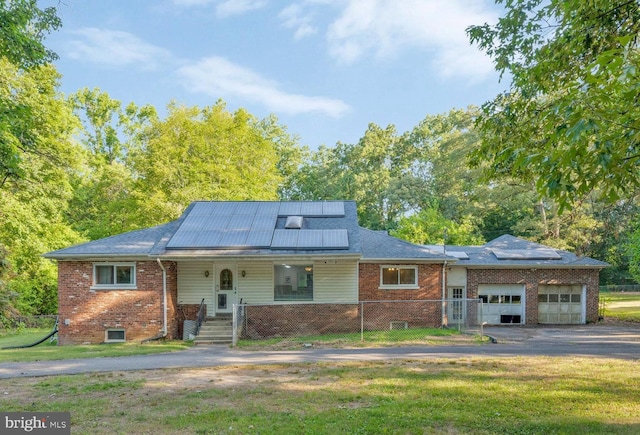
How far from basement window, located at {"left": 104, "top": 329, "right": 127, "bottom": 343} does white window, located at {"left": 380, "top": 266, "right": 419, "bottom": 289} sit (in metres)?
10.0

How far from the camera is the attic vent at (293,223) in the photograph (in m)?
16.7

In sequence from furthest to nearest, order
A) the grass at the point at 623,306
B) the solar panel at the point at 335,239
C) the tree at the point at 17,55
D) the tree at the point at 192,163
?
1. the tree at the point at 192,163
2. the grass at the point at 623,306
3. the solar panel at the point at 335,239
4. the tree at the point at 17,55

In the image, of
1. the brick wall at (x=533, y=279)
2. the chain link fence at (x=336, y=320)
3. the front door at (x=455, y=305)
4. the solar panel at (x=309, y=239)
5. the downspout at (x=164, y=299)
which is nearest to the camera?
the downspout at (x=164, y=299)

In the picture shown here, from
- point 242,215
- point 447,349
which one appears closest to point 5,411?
point 447,349

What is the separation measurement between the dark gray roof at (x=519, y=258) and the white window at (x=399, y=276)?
167 inches

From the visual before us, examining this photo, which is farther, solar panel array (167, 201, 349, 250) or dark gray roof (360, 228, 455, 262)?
dark gray roof (360, 228, 455, 262)

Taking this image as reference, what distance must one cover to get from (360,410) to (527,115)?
6306mm

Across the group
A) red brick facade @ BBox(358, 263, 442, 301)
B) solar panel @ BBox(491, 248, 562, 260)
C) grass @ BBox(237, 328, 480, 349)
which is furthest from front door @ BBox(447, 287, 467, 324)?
grass @ BBox(237, 328, 480, 349)

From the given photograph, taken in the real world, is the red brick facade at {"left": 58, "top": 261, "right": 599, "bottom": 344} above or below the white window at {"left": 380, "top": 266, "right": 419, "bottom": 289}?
below

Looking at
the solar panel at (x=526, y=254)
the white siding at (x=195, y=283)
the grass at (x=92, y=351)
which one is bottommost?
the grass at (x=92, y=351)

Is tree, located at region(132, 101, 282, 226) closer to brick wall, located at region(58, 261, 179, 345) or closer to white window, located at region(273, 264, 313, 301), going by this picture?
brick wall, located at region(58, 261, 179, 345)

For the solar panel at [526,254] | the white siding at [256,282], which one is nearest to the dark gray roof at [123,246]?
the white siding at [256,282]

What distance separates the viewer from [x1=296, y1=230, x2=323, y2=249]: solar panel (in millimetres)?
15192

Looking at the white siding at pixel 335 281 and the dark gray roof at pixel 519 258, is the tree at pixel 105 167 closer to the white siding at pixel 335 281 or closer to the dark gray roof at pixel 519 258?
the white siding at pixel 335 281
